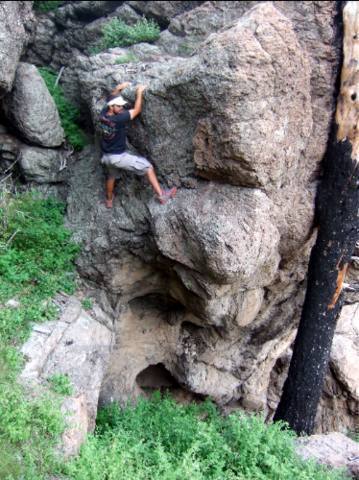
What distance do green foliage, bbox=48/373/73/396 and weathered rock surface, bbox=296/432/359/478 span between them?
9.22 feet

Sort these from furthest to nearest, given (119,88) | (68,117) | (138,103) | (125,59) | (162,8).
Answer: (68,117), (162,8), (125,59), (119,88), (138,103)

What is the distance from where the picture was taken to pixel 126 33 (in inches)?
298

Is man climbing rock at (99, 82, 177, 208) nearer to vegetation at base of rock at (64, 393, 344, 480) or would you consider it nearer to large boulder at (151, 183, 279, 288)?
large boulder at (151, 183, 279, 288)

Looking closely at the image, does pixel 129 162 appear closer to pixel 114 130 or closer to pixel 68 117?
pixel 114 130

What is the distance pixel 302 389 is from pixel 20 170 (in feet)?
18.2

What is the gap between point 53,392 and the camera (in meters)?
5.38

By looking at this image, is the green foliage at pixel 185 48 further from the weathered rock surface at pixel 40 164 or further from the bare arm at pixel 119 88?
the weathered rock surface at pixel 40 164

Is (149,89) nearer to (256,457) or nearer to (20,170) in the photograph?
(20,170)

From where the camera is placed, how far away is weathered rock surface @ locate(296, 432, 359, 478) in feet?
17.6

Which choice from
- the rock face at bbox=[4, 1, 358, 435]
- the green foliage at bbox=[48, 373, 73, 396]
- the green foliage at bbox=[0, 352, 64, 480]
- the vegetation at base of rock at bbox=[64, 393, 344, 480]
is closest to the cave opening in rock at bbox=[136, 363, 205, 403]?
the rock face at bbox=[4, 1, 358, 435]

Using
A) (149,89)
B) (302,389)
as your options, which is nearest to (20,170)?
(149,89)

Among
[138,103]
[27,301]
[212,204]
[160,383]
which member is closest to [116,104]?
[138,103]

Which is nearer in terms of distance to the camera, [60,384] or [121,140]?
[60,384]

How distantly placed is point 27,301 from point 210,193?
280 centimetres
